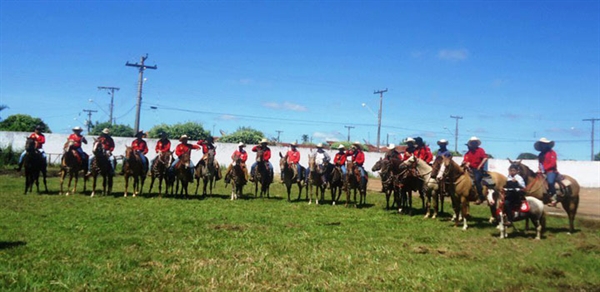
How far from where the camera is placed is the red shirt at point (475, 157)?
563 inches

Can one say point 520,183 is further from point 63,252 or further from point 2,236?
point 2,236

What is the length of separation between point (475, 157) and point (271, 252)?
27.6ft

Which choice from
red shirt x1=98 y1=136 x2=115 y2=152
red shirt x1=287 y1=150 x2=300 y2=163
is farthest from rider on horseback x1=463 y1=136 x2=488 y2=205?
red shirt x1=98 y1=136 x2=115 y2=152

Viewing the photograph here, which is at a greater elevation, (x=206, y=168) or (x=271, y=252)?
(x=206, y=168)

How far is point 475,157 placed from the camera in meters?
14.3

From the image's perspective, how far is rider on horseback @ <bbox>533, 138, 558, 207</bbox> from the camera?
509 inches

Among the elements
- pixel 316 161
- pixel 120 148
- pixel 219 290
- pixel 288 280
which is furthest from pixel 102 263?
pixel 120 148

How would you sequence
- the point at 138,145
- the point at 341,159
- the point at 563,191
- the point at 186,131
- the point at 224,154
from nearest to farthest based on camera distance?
the point at 563,191, the point at 341,159, the point at 138,145, the point at 224,154, the point at 186,131

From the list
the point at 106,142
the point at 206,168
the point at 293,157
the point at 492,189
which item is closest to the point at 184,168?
the point at 206,168

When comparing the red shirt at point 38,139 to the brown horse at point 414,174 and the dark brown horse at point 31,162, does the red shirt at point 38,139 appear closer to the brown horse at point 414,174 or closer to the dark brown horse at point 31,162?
the dark brown horse at point 31,162

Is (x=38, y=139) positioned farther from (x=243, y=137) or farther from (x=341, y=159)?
(x=243, y=137)

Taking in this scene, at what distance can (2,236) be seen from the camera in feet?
31.2

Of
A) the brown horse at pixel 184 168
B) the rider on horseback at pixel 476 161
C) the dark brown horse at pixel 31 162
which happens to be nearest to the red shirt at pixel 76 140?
the dark brown horse at pixel 31 162

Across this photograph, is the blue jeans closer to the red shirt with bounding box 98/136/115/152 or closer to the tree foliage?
the red shirt with bounding box 98/136/115/152
